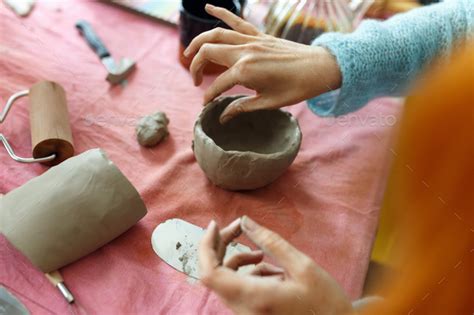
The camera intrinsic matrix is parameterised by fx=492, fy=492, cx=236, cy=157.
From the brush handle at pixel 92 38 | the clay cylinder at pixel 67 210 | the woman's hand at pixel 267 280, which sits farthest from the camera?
the brush handle at pixel 92 38

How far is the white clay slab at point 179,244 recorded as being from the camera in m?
0.55

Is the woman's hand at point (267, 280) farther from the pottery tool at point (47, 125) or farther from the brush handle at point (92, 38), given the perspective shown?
the brush handle at point (92, 38)

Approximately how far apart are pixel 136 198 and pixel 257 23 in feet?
1.62

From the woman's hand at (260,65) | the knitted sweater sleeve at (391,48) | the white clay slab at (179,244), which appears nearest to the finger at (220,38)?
the woman's hand at (260,65)

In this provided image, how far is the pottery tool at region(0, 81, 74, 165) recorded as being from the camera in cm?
60

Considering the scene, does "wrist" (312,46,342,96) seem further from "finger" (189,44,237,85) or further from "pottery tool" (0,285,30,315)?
"pottery tool" (0,285,30,315)

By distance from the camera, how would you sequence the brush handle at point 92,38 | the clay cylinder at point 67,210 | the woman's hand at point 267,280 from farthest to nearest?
the brush handle at point 92,38 → the clay cylinder at point 67,210 → the woman's hand at point 267,280

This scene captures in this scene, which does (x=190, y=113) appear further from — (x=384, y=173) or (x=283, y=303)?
(x=283, y=303)

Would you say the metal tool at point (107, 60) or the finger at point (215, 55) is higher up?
the finger at point (215, 55)

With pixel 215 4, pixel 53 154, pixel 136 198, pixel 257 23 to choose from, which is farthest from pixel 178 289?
pixel 257 23

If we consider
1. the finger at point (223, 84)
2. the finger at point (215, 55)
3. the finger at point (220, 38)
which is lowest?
the finger at point (223, 84)

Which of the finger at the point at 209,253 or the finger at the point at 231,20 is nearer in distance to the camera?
the finger at the point at 209,253

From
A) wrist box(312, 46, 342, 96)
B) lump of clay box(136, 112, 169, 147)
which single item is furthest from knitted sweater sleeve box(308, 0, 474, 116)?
lump of clay box(136, 112, 169, 147)

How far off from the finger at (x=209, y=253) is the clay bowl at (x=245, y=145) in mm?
157
